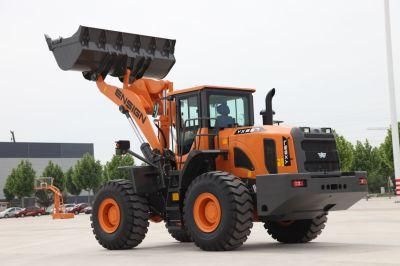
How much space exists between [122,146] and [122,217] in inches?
63.3

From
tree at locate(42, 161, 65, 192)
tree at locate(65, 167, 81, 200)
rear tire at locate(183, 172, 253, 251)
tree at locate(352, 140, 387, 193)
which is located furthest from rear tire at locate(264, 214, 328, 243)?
tree at locate(42, 161, 65, 192)

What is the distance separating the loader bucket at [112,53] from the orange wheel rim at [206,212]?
171 inches

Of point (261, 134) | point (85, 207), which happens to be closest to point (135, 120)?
point (261, 134)

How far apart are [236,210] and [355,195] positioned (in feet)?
8.85

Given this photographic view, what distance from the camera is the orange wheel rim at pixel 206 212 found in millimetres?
13867

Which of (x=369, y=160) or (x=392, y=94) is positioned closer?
(x=392, y=94)

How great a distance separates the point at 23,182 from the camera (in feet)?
289

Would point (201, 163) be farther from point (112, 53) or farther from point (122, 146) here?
point (112, 53)

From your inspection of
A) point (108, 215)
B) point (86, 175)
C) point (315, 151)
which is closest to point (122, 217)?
point (108, 215)

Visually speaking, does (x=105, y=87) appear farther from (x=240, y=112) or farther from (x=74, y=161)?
(x=74, y=161)

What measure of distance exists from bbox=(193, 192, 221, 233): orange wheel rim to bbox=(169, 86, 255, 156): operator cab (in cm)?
162

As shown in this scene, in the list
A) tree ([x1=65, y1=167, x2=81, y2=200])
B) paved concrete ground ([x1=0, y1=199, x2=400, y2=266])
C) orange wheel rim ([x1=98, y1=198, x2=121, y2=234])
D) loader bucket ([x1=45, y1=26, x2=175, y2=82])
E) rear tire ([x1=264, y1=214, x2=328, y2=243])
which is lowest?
paved concrete ground ([x1=0, y1=199, x2=400, y2=266])

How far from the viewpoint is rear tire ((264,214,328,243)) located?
51.3ft

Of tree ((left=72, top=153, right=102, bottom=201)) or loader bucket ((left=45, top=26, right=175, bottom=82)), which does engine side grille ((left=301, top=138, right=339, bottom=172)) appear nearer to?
loader bucket ((left=45, top=26, right=175, bottom=82))
